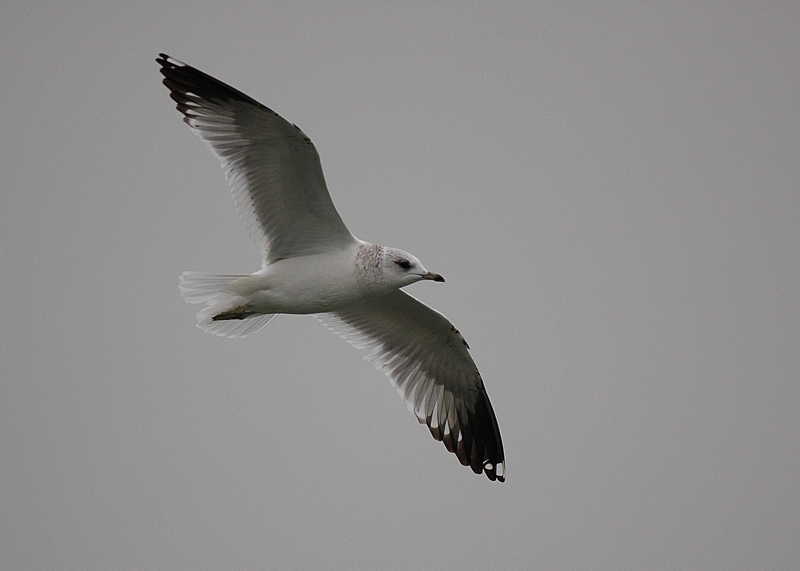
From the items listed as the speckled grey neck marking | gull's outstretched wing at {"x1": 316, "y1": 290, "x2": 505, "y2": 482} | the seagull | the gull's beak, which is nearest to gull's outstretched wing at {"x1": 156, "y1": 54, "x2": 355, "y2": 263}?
the seagull

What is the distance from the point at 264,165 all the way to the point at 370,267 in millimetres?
959

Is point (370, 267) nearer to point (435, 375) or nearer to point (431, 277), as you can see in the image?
point (431, 277)

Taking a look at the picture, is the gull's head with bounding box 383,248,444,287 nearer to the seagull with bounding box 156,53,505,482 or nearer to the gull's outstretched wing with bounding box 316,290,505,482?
the seagull with bounding box 156,53,505,482

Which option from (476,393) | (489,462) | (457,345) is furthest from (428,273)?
(489,462)

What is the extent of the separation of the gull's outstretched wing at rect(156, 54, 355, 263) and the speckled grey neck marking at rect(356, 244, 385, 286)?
7.8 inches

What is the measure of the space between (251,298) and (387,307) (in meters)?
1.29

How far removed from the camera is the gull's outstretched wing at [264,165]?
5781 millimetres

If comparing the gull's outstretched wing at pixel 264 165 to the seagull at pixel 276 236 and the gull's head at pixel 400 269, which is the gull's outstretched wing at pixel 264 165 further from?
the gull's head at pixel 400 269

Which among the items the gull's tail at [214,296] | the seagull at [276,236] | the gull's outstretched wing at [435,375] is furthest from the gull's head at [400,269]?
the gull's outstretched wing at [435,375]

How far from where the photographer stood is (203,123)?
5910 mm

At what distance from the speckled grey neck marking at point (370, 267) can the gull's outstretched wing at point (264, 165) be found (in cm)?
20

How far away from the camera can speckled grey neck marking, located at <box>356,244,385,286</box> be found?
6090mm

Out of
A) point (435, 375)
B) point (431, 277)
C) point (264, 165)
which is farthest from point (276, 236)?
point (435, 375)

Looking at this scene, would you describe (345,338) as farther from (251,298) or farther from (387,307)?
(251,298)
